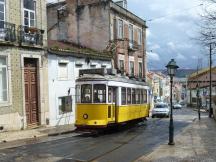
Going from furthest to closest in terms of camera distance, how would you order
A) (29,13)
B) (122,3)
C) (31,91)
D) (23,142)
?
(122,3) → (31,91) → (29,13) → (23,142)

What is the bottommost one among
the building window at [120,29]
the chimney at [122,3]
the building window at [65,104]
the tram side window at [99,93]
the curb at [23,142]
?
the curb at [23,142]

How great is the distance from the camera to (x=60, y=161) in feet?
48.4

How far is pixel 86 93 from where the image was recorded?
962 inches

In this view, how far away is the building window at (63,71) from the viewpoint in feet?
103

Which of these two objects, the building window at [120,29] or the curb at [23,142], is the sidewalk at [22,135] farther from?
the building window at [120,29]

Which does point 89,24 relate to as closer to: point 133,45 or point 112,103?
point 133,45

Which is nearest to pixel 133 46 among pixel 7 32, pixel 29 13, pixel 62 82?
pixel 62 82

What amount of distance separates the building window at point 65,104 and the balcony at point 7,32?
6940mm

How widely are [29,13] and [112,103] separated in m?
8.31

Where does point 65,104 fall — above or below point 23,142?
above

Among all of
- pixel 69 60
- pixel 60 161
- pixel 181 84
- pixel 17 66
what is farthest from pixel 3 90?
pixel 181 84

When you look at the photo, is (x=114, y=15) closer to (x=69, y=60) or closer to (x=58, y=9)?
(x=58, y=9)

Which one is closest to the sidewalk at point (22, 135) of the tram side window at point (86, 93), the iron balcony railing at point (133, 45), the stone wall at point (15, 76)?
the stone wall at point (15, 76)

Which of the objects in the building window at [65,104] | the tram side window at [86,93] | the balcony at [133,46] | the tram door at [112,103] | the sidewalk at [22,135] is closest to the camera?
the sidewalk at [22,135]
